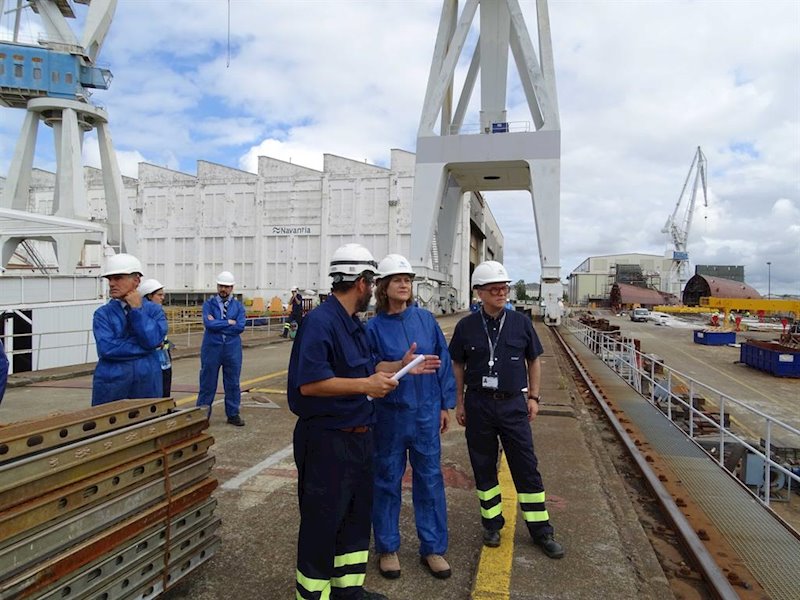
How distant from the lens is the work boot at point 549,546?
3.23 m

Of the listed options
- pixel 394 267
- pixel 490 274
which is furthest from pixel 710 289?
pixel 394 267

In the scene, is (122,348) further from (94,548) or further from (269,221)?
(269,221)

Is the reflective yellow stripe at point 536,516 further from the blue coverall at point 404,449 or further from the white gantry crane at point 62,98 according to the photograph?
the white gantry crane at point 62,98

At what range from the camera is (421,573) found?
306 cm

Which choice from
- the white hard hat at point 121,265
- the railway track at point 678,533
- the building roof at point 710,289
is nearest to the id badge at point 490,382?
the railway track at point 678,533

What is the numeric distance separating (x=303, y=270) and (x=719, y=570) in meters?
45.8

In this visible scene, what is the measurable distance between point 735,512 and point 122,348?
202 inches

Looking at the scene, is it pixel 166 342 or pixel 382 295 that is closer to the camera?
pixel 382 295

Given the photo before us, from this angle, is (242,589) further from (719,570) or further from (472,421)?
(719,570)

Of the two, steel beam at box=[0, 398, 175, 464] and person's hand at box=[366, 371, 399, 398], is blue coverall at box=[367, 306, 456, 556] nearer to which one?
person's hand at box=[366, 371, 399, 398]

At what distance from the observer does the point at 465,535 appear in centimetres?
355

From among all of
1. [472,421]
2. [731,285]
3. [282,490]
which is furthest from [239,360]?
[731,285]

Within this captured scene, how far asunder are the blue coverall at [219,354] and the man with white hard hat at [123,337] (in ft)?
6.97

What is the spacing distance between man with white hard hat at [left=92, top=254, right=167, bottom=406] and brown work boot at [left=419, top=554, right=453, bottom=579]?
2.59 metres
